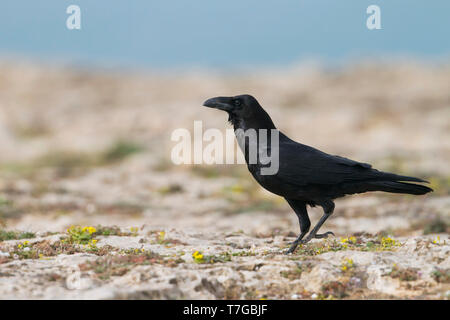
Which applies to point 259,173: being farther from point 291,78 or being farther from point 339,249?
point 291,78

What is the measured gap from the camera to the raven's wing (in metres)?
6.97

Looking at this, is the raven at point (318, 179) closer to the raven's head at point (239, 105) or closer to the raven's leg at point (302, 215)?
the raven's leg at point (302, 215)

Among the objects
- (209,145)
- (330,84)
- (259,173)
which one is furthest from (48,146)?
(330,84)

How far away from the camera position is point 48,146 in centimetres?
2464

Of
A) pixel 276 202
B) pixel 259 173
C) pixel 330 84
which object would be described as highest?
pixel 330 84

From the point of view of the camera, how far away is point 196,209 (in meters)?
13.7

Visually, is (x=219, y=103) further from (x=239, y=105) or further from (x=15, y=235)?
(x=15, y=235)

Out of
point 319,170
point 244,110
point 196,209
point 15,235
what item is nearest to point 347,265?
point 319,170

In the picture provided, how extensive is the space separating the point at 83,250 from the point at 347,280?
301 cm

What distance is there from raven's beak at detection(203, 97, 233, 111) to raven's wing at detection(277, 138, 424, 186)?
2.66 feet

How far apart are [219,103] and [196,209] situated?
21.5 ft

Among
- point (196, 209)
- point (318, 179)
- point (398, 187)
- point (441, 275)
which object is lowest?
point (196, 209)

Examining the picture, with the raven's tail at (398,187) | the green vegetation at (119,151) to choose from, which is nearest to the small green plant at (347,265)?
the raven's tail at (398,187)

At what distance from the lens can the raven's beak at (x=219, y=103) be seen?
7.40 metres
